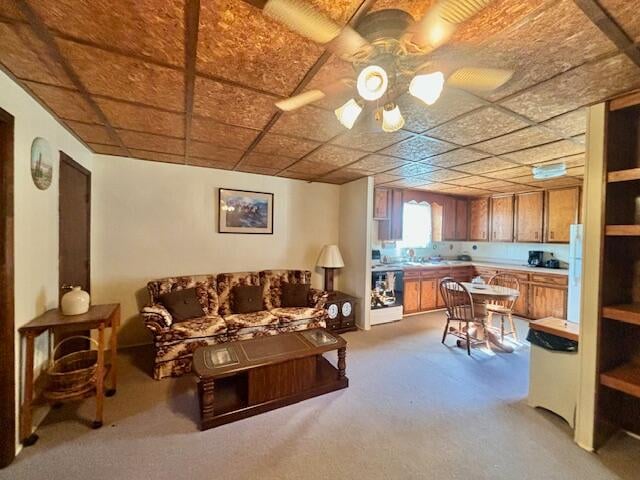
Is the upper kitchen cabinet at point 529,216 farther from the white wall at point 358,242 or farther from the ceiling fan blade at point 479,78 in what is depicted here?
the ceiling fan blade at point 479,78

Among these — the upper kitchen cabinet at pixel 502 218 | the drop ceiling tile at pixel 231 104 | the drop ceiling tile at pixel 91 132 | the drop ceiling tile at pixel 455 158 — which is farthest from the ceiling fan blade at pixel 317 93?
the upper kitchen cabinet at pixel 502 218

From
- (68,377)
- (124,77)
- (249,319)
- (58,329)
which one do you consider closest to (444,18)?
(124,77)

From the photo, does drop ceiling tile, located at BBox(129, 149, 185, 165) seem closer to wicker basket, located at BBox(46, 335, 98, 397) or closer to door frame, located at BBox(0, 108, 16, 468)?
door frame, located at BBox(0, 108, 16, 468)

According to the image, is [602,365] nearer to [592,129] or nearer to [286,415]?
[592,129]

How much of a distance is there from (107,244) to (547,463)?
14.8ft

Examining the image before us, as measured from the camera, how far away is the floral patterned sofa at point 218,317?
2746 millimetres

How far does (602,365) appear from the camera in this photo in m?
1.84

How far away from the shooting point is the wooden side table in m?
1.80

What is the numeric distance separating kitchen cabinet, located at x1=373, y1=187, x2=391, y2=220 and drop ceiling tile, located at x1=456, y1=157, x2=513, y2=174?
60.4 inches

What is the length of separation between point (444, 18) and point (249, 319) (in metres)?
3.13

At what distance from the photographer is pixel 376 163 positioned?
3373 mm

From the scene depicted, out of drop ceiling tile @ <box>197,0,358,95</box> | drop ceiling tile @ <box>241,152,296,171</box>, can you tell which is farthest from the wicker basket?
drop ceiling tile @ <box>241,152,296,171</box>

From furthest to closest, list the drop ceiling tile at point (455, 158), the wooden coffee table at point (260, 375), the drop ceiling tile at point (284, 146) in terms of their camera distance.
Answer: the drop ceiling tile at point (455, 158)
the drop ceiling tile at point (284, 146)
the wooden coffee table at point (260, 375)

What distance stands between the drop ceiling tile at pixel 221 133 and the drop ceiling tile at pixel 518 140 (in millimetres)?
2159
